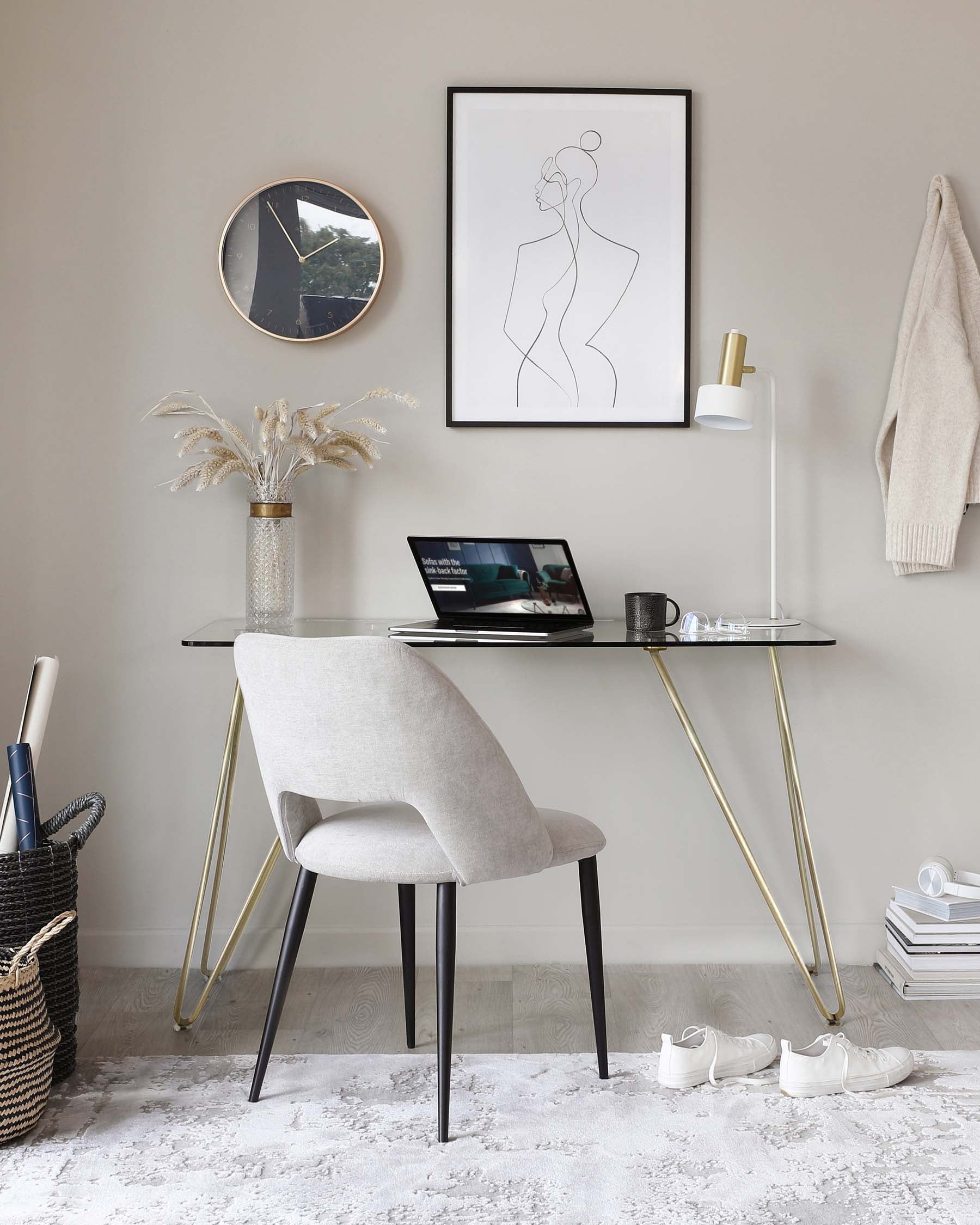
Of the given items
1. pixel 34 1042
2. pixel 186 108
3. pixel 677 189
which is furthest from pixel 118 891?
pixel 677 189

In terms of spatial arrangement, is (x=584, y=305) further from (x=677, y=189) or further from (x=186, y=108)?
(x=186, y=108)

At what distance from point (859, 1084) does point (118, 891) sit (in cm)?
168

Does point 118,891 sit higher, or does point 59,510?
point 59,510

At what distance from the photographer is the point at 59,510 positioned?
2.42 m

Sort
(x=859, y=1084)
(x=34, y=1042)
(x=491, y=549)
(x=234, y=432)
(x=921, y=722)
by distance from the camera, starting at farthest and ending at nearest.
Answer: (x=921, y=722) → (x=234, y=432) → (x=491, y=549) → (x=859, y=1084) → (x=34, y=1042)

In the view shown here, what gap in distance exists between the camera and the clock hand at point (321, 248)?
239cm

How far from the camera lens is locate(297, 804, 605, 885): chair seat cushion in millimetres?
1715

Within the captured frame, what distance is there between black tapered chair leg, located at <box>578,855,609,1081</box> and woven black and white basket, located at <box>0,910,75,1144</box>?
36.1 inches

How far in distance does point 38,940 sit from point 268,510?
98cm

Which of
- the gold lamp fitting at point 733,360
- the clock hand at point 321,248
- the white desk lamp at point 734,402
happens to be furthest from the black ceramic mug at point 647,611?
the clock hand at point 321,248

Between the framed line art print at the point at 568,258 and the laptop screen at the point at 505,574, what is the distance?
43cm

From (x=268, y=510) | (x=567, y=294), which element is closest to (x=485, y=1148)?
(x=268, y=510)

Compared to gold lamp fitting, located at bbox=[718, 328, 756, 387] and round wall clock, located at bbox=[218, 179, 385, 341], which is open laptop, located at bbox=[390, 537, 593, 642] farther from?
round wall clock, located at bbox=[218, 179, 385, 341]

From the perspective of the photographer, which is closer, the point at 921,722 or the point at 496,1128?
the point at 496,1128
